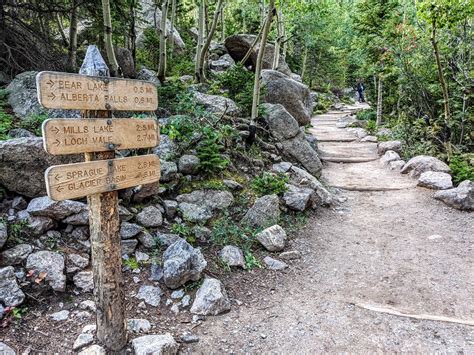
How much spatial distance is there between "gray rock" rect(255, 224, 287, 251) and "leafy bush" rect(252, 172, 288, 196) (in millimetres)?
1217

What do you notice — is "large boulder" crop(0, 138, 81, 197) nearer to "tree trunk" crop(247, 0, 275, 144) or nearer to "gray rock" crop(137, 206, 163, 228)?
"gray rock" crop(137, 206, 163, 228)

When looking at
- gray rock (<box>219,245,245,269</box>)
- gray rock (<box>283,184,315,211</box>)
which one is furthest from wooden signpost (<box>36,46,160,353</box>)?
gray rock (<box>283,184,315,211</box>)

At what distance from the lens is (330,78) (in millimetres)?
36031

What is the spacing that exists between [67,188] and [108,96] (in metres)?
0.86

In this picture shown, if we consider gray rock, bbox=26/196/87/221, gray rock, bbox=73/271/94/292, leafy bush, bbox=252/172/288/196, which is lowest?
gray rock, bbox=73/271/94/292

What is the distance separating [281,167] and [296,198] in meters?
1.61

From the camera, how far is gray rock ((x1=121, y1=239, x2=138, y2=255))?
13.8 feet

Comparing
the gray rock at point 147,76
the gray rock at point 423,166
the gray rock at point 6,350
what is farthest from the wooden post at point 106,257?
the gray rock at point 423,166

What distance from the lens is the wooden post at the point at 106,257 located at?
2793 mm

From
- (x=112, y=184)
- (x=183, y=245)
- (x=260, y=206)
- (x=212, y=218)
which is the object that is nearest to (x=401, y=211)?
(x=260, y=206)

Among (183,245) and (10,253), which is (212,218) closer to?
(183,245)

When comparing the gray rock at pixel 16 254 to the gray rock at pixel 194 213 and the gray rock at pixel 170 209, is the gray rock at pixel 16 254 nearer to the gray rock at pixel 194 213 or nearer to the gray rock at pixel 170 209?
the gray rock at pixel 170 209

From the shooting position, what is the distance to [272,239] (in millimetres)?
5184

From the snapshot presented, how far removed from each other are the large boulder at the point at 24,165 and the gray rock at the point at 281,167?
4.90 metres
